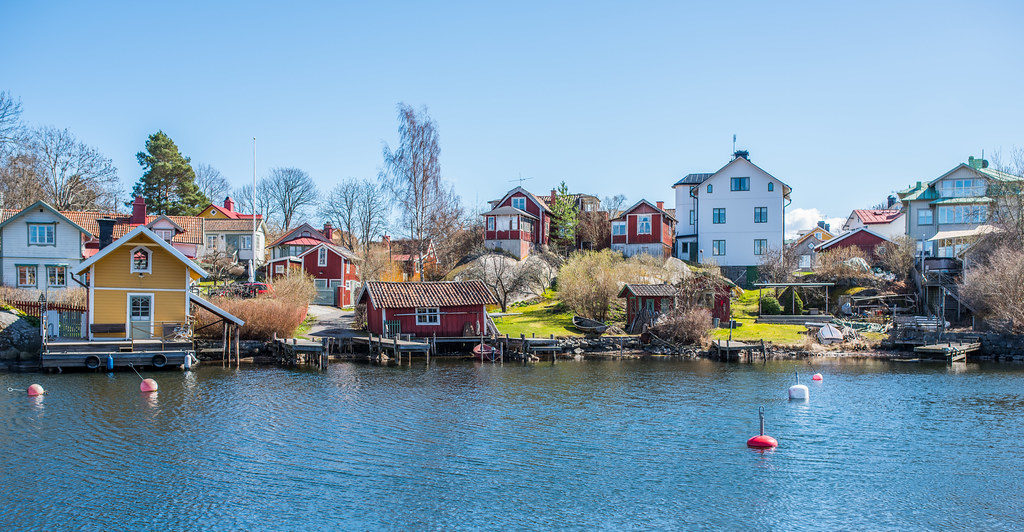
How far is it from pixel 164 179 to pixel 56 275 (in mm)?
25339

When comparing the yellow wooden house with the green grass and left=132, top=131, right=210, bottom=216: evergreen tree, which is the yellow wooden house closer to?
the green grass

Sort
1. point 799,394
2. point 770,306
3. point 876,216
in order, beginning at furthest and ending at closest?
point 876,216 < point 770,306 < point 799,394

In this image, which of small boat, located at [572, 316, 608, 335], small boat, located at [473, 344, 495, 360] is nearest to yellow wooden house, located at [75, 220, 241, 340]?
small boat, located at [473, 344, 495, 360]

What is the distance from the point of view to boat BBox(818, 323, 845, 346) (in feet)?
153

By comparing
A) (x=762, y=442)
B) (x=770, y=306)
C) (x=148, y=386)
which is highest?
(x=770, y=306)

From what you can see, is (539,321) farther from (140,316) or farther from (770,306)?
(140,316)

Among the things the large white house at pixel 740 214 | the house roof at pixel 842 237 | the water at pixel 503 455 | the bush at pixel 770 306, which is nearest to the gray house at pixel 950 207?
the house roof at pixel 842 237

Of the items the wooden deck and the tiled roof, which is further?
the tiled roof

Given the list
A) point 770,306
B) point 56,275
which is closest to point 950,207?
point 770,306

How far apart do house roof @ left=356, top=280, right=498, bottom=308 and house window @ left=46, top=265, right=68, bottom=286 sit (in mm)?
21779

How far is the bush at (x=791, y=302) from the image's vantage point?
54219mm

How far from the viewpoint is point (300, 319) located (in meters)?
46.6

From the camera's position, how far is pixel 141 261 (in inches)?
1528

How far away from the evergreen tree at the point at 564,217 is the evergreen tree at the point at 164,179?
1532 inches
